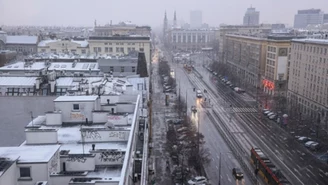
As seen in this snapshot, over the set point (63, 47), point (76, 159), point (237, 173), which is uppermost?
point (63, 47)

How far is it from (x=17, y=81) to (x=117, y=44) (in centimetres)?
3922

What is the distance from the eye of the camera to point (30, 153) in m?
14.7

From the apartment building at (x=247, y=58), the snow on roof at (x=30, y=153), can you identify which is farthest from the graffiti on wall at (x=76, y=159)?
the apartment building at (x=247, y=58)

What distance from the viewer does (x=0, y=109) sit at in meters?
27.0

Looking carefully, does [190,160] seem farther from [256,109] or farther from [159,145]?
[256,109]

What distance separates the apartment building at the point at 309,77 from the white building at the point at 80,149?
37.1m

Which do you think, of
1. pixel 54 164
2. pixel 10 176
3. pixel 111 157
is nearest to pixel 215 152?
pixel 111 157

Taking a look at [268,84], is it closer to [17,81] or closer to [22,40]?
[17,81]

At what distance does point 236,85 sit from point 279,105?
22.4m

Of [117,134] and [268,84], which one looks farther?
[268,84]

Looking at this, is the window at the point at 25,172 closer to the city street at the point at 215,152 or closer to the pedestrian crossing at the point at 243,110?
the city street at the point at 215,152

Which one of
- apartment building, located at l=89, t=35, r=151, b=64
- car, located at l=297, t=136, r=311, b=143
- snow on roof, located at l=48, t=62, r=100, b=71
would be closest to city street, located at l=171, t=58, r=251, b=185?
car, located at l=297, t=136, r=311, b=143

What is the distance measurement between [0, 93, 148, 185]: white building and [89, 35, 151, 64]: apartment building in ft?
151

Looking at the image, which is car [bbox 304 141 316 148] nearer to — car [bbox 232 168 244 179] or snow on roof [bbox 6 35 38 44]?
car [bbox 232 168 244 179]
